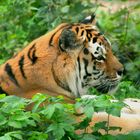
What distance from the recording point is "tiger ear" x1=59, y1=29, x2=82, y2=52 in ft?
13.6

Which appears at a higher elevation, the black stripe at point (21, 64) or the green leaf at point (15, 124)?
the black stripe at point (21, 64)

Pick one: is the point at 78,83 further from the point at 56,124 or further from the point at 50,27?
the point at 50,27

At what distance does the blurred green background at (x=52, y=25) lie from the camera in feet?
20.1

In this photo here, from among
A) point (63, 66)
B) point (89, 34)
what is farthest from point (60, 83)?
point (89, 34)

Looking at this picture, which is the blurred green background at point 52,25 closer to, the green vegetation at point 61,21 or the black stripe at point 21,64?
the green vegetation at point 61,21

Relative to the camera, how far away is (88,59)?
4.31m

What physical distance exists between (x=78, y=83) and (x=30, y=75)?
1.24 ft

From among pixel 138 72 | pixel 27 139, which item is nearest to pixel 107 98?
pixel 27 139

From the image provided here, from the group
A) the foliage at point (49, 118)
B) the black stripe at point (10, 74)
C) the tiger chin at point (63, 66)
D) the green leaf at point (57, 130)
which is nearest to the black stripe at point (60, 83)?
the tiger chin at point (63, 66)

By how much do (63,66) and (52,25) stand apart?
1828 mm

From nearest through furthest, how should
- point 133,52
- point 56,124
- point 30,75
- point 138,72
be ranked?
point 56,124
point 30,75
point 138,72
point 133,52

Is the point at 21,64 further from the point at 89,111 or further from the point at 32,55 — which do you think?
the point at 89,111

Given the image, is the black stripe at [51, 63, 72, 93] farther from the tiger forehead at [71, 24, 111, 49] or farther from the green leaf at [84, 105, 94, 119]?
the green leaf at [84, 105, 94, 119]

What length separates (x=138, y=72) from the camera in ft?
19.7
